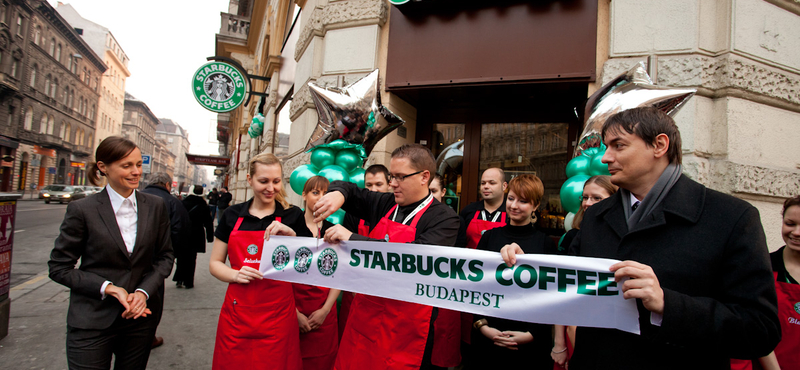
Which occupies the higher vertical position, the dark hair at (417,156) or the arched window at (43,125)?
the arched window at (43,125)

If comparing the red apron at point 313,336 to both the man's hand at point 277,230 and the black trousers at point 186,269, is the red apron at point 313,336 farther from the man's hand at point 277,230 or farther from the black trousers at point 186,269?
the black trousers at point 186,269

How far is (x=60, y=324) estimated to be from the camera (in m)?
4.23

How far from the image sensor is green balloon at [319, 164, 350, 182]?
4.13 m

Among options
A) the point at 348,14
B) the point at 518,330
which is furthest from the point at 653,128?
the point at 348,14

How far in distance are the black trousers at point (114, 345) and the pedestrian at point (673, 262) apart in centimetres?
252

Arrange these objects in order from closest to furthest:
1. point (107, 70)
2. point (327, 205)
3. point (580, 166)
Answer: point (327, 205)
point (580, 166)
point (107, 70)

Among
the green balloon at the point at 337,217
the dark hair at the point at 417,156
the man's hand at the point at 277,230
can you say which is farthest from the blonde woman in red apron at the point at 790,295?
the green balloon at the point at 337,217

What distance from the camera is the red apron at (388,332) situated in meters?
2.04

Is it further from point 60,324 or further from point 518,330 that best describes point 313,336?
point 60,324

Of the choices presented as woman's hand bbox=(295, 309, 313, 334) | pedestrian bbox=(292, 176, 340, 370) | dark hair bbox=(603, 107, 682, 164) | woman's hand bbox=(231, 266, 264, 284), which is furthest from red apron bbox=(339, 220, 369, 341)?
dark hair bbox=(603, 107, 682, 164)

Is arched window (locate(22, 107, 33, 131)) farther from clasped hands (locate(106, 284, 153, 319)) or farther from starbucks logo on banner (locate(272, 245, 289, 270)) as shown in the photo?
starbucks logo on banner (locate(272, 245, 289, 270))

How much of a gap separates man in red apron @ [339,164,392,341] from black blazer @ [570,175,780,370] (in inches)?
80.3

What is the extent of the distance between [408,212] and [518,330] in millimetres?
1058

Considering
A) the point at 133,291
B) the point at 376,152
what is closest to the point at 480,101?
the point at 376,152
